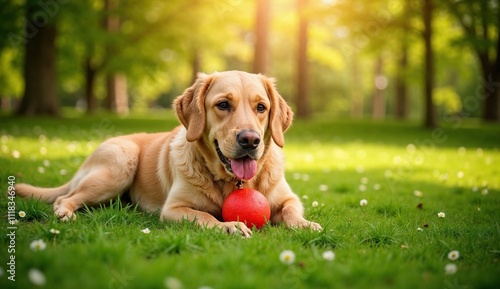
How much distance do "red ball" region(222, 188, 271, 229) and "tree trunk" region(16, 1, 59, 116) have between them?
16705mm

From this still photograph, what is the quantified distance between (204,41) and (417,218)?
2073 centimetres

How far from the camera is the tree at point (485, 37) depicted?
57.2ft

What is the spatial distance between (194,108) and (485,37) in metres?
20.7

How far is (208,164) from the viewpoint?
4.38 m

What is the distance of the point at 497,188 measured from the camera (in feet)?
22.4

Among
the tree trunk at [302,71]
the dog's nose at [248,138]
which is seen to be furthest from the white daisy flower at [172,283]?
the tree trunk at [302,71]

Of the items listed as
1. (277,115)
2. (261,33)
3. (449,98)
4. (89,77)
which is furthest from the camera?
(449,98)

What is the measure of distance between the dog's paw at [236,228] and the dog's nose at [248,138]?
71cm

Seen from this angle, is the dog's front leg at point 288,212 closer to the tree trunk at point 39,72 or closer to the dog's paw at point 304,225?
the dog's paw at point 304,225

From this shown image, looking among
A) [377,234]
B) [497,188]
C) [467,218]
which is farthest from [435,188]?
[377,234]

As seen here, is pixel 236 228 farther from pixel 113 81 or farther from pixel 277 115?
pixel 113 81

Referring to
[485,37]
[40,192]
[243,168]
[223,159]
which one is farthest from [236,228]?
[485,37]

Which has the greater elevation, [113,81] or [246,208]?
[113,81]

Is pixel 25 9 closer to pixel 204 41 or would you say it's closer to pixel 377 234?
pixel 204 41
